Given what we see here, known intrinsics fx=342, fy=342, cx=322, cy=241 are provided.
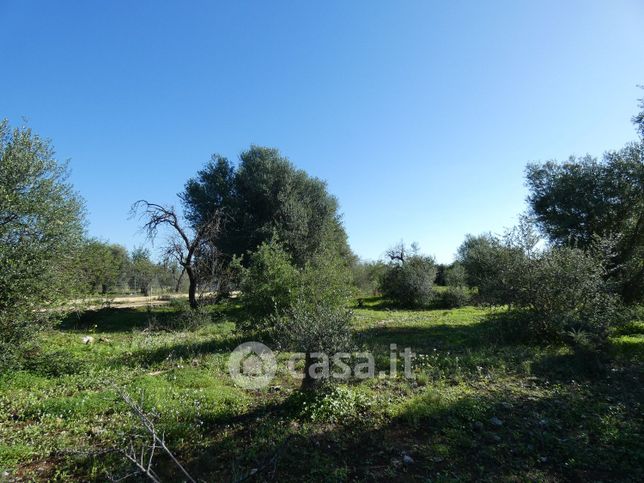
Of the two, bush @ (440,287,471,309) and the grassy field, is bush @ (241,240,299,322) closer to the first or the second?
the grassy field

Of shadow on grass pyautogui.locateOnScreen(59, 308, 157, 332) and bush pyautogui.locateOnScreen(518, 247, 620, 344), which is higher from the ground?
bush pyautogui.locateOnScreen(518, 247, 620, 344)

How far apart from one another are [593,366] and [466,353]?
277 cm

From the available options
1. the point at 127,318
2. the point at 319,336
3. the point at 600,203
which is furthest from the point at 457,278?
the point at 319,336

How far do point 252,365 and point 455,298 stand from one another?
19.7 m

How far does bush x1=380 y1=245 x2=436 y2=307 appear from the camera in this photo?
984 inches

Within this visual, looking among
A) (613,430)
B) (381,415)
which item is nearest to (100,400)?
(381,415)

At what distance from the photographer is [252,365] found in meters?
8.68

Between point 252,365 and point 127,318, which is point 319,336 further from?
point 127,318

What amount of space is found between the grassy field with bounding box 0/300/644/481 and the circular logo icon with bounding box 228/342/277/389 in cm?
28

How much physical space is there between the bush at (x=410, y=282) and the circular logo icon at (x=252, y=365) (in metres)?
16.7

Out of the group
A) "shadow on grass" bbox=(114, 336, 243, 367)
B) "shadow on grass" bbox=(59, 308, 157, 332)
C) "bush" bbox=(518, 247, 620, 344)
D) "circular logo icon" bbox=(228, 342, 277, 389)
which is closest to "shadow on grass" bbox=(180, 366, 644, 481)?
"circular logo icon" bbox=(228, 342, 277, 389)

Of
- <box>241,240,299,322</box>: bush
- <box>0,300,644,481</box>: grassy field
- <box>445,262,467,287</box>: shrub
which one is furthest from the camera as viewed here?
<box>445,262,467,287</box>: shrub

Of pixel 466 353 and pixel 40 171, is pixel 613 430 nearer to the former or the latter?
pixel 466 353

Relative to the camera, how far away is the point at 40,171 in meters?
8.86
